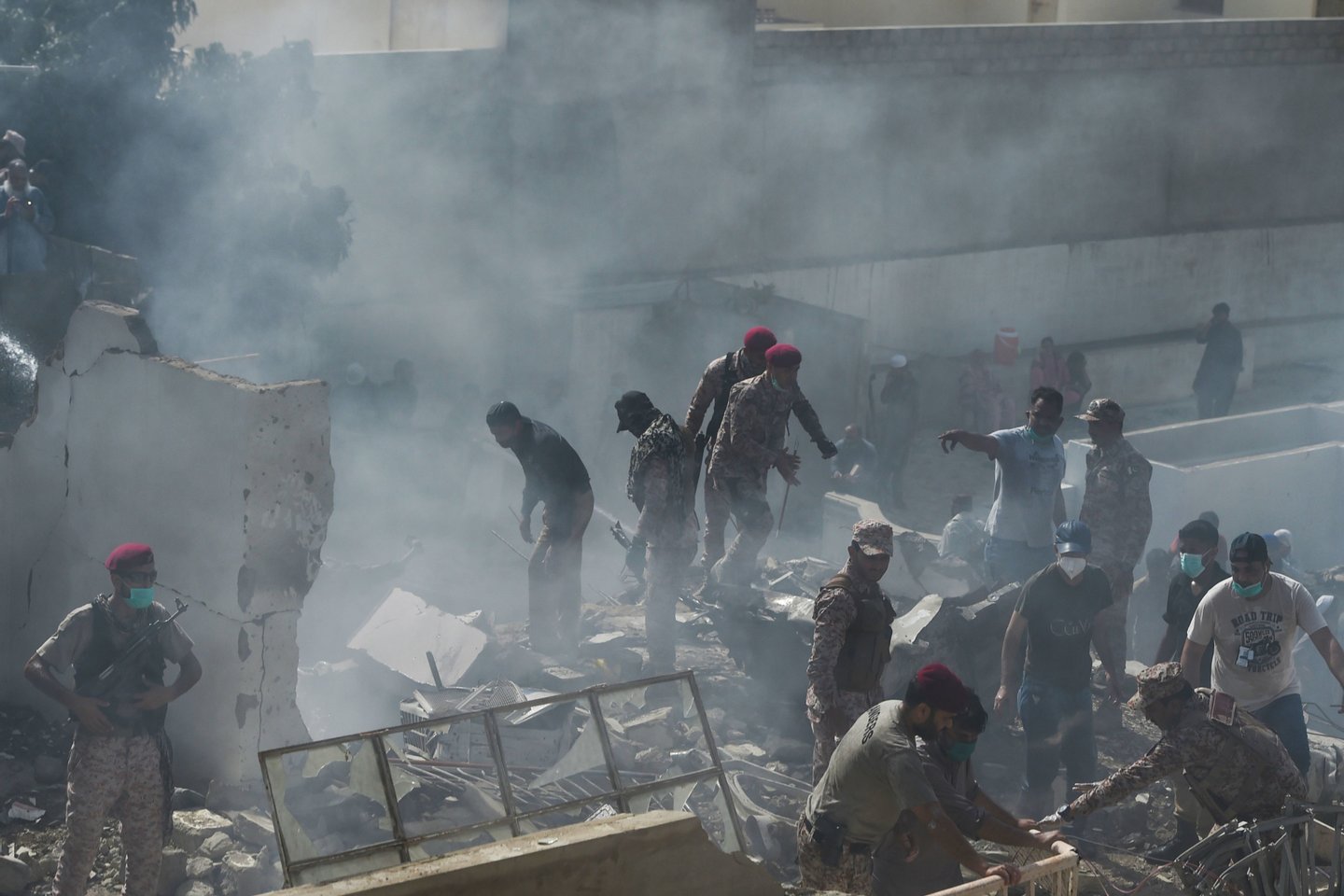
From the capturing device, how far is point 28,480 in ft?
26.2

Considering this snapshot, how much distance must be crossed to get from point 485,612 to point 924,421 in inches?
324

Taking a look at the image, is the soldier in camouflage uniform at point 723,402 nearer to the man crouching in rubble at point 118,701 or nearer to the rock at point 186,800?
the rock at point 186,800

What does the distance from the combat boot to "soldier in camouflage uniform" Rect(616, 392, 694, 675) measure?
278cm

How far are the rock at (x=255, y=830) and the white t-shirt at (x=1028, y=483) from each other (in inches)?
153

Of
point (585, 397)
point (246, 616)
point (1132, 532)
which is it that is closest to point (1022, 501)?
point (1132, 532)

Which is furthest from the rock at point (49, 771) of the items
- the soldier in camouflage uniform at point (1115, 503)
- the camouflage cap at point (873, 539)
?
the soldier in camouflage uniform at point (1115, 503)

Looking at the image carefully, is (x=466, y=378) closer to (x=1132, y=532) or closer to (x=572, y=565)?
(x=572, y=565)

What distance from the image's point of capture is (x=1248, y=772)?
529 centimetres

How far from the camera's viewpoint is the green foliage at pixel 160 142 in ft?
39.1

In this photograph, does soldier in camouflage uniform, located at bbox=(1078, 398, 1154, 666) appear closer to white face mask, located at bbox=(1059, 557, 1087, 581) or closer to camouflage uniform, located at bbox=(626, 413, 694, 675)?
white face mask, located at bbox=(1059, 557, 1087, 581)

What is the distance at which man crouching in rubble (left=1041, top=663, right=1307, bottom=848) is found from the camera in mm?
5246

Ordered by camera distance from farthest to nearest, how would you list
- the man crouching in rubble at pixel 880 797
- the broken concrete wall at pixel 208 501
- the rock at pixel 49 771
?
the rock at pixel 49 771
the broken concrete wall at pixel 208 501
the man crouching in rubble at pixel 880 797

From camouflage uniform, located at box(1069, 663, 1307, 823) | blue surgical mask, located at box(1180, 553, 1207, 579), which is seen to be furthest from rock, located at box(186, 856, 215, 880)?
blue surgical mask, located at box(1180, 553, 1207, 579)

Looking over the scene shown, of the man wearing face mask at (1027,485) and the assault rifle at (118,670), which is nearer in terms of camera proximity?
the assault rifle at (118,670)
